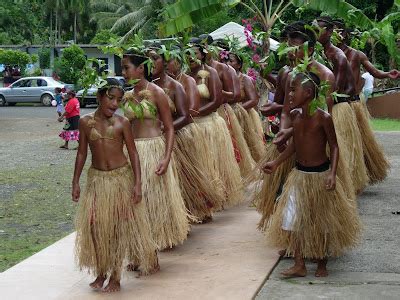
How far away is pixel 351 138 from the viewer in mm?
7828

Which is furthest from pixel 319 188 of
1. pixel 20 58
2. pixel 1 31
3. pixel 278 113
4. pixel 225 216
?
pixel 1 31

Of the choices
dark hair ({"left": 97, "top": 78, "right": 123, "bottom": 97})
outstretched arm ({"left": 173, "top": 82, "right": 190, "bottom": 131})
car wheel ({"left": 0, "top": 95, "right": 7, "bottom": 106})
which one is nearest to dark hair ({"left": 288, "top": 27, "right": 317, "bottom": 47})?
outstretched arm ({"left": 173, "top": 82, "right": 190, "bottom": 131})

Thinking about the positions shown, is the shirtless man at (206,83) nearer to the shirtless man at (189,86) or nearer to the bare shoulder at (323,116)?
the shirtless man at (189,86)

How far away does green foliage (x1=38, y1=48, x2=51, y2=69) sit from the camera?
1855 inches

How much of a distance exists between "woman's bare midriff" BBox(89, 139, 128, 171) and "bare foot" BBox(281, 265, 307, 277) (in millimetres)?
1325

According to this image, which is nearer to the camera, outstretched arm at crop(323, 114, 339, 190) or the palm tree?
outstretched arm at crop(323, 114, 339, 190)

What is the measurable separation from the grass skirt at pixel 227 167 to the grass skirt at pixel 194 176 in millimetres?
461

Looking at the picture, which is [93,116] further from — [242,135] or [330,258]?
Answer: [242,135]

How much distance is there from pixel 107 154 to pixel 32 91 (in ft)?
99.2

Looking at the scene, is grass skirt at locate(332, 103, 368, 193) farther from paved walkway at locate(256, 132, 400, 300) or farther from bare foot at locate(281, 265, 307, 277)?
bare foot at locate(281, 265, 307, 277)

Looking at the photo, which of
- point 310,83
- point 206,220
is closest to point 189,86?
point 206,220

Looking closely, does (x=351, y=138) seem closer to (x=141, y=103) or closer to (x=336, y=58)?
(x=336, y=58)

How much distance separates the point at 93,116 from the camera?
5.22 m

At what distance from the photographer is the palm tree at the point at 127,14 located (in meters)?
41.9
